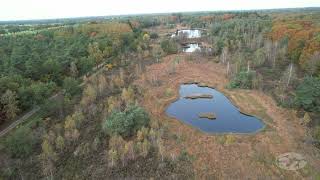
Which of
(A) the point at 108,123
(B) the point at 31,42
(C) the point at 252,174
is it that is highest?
(B) the point at 31,42

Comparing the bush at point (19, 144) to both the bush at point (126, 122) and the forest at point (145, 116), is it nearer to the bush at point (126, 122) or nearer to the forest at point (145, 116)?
the forest at point (145, 116)

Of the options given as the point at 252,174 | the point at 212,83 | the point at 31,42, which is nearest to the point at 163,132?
the point at 252,174

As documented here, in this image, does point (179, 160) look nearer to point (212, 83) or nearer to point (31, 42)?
point (212, 83)

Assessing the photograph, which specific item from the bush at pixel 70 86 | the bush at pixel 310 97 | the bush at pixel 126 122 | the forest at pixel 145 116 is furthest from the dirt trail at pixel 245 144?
the bush at pixel 70 86

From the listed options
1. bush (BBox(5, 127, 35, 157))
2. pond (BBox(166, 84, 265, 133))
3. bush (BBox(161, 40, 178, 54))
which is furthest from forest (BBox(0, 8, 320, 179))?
bush (BBox(161, 40, 178, 54))

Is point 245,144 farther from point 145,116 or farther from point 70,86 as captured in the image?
point 70,86
